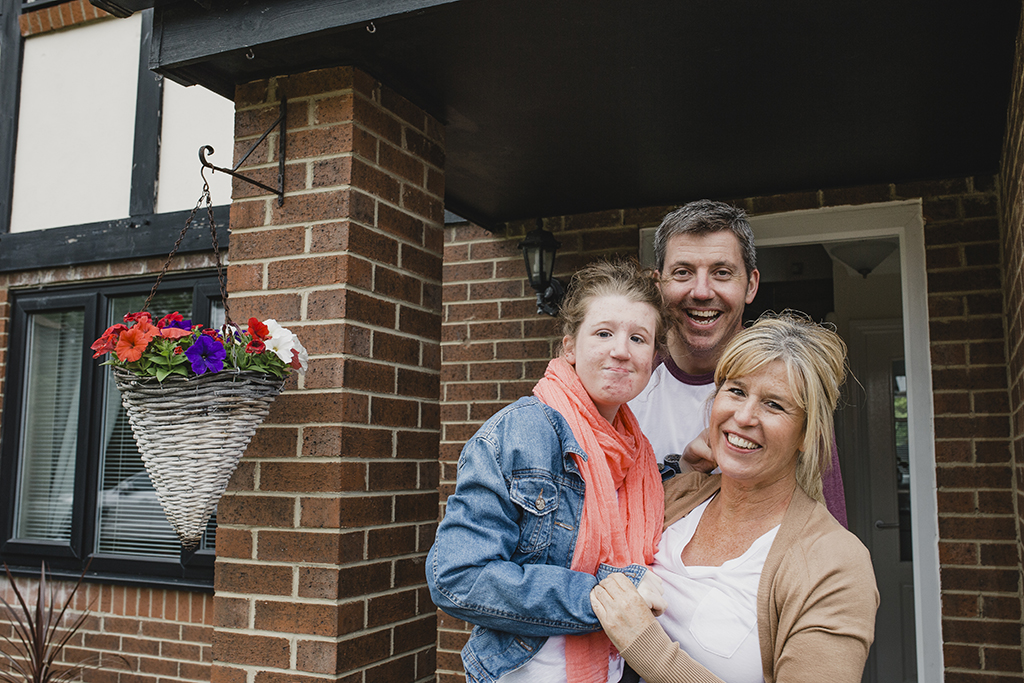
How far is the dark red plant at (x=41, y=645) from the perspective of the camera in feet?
12.9

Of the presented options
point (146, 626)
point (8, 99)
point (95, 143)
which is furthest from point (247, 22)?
point (8, 99)

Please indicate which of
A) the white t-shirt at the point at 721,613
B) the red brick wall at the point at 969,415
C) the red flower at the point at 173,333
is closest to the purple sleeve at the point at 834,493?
the white t-shirt at the point at 721,613

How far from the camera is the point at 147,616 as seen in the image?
426cm

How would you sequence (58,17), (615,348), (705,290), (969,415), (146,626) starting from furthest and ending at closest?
(58,17) → (146,626) → (969,415) → (705,290) → (615,348)

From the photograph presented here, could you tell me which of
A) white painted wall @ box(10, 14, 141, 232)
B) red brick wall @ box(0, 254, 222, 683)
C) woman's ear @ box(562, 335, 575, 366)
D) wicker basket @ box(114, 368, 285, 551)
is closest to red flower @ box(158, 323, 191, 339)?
wicker basket @ box(114, 368, 285, 551)

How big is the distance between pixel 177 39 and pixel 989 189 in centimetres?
311

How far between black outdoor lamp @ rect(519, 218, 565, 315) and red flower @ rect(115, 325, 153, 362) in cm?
202

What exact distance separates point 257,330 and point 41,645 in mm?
3012

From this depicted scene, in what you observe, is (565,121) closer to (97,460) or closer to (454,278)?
(454,278)

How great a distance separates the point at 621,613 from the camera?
1588 millimetres

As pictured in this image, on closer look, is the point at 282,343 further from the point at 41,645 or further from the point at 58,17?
the point at 58,17

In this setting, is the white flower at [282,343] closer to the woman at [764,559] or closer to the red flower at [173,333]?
the red flower at [173,333]

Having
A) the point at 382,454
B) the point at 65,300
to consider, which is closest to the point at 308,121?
the point at 382,454

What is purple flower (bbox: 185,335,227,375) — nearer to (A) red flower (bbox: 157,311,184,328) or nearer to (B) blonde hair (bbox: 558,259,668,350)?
(A) red flower (bbox: 157,311,184,328)
